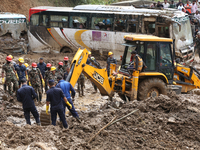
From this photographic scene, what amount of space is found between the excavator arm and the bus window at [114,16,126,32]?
7241mm

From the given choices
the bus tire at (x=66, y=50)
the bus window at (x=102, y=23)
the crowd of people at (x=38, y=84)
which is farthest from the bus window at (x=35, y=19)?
the crowd of people at (x=38, y=84)

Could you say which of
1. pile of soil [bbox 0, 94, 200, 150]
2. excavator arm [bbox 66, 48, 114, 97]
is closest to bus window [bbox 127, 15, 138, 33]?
excavator arm [bbox 66, 48, 114, 97]

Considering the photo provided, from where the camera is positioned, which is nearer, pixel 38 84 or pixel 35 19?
pixel 38 84

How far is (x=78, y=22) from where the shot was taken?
16922 millimetres

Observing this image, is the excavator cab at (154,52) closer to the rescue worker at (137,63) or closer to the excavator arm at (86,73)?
the rescue worker at (137,63)

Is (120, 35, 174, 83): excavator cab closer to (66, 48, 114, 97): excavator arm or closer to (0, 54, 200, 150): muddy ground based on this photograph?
(66, 48, 114, 97): excavator arm

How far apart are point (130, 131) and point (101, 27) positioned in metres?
10.4

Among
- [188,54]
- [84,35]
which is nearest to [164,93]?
[188,54]

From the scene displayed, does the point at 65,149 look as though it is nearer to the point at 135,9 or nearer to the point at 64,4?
the point at 135,9

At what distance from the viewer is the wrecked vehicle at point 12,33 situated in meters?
17.5

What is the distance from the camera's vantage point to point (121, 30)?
52.1 feet

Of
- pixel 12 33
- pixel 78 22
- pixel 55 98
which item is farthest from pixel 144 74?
pixel 12 33

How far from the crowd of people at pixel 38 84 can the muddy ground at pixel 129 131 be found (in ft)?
2.20

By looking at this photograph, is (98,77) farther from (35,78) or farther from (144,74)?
(35,78)
